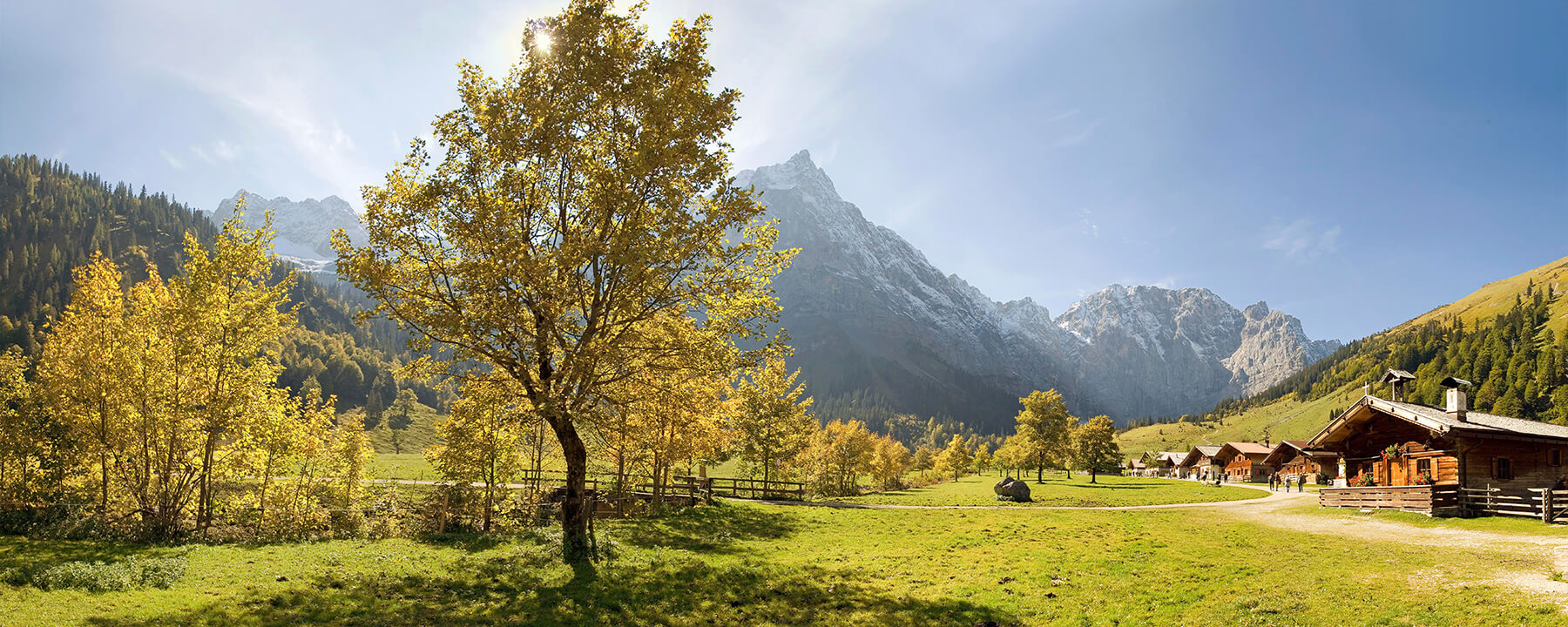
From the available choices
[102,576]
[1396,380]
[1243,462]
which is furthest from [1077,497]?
[1243,462]

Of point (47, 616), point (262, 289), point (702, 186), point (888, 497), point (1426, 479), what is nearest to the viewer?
point (47, 616)

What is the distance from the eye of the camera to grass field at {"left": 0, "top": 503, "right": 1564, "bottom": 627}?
13.0 meters

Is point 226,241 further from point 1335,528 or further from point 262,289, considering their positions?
point 1335,528

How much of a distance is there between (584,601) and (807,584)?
594 cm

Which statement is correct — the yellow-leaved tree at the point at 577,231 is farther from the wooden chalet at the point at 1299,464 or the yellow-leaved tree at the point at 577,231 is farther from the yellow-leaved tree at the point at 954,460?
the yellow-leaved tree at the point at 954,460

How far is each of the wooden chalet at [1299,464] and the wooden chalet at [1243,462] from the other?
2.19 metres

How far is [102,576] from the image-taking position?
45.8 ft

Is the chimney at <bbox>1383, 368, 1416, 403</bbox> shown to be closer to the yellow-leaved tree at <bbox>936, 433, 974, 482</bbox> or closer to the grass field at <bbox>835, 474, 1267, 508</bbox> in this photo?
the grass field at <bbox>835, 474, 1267, 508</bbox>

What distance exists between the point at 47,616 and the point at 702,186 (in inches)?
644

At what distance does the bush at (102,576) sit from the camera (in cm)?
1353

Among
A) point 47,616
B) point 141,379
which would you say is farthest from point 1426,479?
point 141,379

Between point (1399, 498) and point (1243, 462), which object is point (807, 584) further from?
point (1243, 462)

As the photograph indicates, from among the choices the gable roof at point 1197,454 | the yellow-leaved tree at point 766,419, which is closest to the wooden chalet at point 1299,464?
the gable roof at point 1197,454

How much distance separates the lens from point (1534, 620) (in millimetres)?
12102
